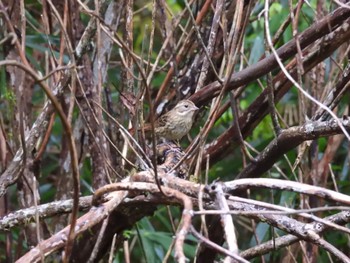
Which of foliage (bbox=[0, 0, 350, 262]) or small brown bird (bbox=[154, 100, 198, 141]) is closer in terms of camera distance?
foliage (bbox=[0, 0, 350, 262])

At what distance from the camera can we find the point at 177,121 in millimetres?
4672

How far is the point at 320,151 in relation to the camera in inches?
203

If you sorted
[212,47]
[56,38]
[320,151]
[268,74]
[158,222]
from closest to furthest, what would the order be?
[268,74], [212,47], [56,38], [320,151], [158,222]

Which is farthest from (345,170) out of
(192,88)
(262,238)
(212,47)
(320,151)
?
(212,47)

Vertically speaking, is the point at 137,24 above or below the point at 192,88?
above

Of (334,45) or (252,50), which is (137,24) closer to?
(252,50)

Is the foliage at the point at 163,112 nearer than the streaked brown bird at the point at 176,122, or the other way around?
the foliage at the point at 163,112

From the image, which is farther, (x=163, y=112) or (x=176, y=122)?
(x=176, y=122)

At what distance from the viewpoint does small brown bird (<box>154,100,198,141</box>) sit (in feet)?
14.0

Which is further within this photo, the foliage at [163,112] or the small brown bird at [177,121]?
the small brown bird at [177,121]

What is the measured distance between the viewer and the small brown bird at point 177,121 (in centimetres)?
428

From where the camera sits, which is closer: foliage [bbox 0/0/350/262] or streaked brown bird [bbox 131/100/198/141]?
foliage [bbox 0/0/350/262]

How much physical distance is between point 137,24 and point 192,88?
2.91 metres

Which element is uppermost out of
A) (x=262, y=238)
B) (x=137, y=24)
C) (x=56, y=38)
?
(x=137, y=24)
